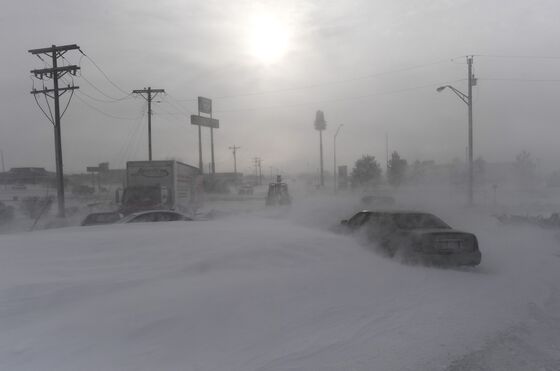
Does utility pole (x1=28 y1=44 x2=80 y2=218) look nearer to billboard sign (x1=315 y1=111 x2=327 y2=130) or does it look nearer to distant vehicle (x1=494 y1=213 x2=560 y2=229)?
distant vehicle (x1=494 y1=213 x2=560 y2=229)

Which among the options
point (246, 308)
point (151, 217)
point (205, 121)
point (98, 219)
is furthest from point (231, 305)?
point (205, 121)

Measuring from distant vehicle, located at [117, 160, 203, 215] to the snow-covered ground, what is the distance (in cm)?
1310

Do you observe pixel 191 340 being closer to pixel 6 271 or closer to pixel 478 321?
pixel 6 271

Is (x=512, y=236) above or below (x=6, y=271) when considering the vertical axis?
below

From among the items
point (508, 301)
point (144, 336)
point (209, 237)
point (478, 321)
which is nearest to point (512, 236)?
point (508, 301)

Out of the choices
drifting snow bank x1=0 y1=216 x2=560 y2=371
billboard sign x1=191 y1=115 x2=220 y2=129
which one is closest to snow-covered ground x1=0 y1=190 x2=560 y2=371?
drifting snow bank x1=0 y1=216 x2=560 y2=371

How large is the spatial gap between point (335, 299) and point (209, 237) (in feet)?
7.20

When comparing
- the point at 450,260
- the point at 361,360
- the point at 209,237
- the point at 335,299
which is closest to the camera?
the point at 361,360

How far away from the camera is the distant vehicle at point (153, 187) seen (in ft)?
64.1

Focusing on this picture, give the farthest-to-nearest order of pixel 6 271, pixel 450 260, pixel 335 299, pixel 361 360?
pixel 450 260 → pixel 335 299 → pixel 6 271 → pixel 361 360

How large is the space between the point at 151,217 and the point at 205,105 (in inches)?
2169

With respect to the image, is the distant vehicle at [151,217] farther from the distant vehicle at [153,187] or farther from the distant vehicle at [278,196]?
the distant vehicle at [278,196]

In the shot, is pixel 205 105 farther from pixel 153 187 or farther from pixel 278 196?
pixel 153 187

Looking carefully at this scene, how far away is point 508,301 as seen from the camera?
596 cm
